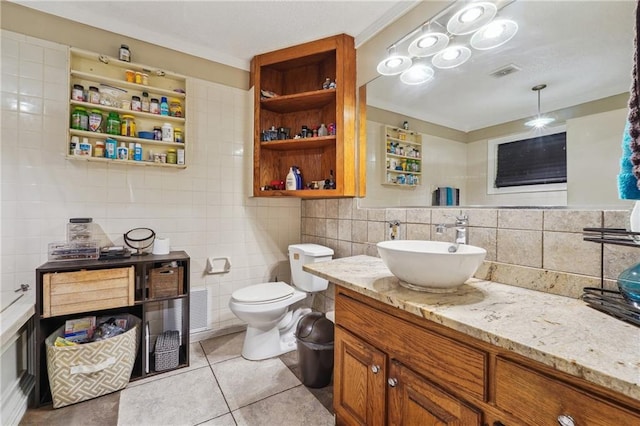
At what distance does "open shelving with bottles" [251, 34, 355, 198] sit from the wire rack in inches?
55.9

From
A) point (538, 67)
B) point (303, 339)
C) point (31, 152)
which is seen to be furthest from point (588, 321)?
point (31, 152)

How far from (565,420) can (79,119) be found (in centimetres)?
269

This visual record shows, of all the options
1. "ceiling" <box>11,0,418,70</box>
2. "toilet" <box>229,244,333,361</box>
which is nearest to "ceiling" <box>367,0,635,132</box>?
"ceiling" <box>11,0,418,70</box>

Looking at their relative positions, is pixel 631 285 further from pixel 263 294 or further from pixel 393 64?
pixel 263 294

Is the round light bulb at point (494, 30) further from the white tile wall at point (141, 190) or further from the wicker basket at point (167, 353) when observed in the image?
the wicker basket at point (167, 353)

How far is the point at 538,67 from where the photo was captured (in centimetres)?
124

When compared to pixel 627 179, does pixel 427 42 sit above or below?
above

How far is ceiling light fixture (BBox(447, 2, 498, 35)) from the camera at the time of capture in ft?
4.47

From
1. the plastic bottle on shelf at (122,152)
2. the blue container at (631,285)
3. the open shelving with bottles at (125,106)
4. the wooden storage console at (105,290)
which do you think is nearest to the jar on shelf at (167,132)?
the open shelving with bottles at (125,106)

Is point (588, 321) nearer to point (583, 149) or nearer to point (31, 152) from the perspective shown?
point (583, 149)

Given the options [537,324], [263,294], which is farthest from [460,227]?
[263,294]

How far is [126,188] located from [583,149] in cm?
265

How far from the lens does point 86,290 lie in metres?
1.65

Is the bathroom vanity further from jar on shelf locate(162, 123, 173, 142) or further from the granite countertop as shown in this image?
jar on shelf locate(162, 123, 173, 142)
